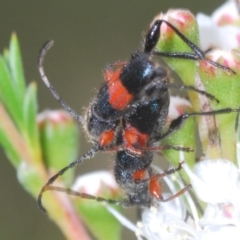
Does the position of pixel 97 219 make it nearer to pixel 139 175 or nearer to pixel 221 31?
pixel 139 175

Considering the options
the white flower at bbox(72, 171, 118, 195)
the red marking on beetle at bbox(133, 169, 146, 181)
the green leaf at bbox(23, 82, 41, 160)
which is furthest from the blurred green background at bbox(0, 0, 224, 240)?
the red marking on beetle at bbox(133, 169, 146, 181)

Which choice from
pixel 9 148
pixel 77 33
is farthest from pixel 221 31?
pixel 77 33

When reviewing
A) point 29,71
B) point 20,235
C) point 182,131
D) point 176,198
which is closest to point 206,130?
point 182,131

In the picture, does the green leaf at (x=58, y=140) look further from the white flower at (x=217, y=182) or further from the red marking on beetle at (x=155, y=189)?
the white flower at (x=217, y=182)

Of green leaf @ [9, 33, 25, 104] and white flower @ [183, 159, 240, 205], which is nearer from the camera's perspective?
white flower @ [183, 159, 240, 205]

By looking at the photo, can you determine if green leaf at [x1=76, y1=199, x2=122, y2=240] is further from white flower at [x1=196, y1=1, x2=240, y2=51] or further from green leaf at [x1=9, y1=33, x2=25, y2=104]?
white flower at [x1=196, y1=1, x2=240, y2=51]

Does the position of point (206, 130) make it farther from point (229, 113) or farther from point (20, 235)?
point (20, 235)
